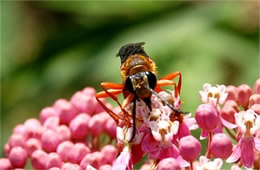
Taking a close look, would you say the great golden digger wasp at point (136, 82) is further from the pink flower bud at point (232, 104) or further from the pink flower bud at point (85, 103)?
the pink flower bud at point (85, 103)

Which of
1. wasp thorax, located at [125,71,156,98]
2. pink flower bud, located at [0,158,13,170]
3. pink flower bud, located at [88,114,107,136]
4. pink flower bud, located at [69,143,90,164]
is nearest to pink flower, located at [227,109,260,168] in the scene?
wasp thorax, located at [125,71,156,98]

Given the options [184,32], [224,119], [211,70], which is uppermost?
[184,32]

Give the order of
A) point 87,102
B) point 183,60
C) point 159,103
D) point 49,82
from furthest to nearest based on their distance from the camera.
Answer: point 49,82
point 183,60
point 87,102
point 159,103

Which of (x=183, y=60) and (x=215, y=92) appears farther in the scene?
(x=183, y=60)

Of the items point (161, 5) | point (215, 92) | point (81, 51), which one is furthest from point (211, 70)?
point (215, 92)

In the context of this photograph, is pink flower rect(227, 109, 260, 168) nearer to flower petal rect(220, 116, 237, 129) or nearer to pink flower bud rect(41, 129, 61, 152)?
flower petal rect(220, 116, 237, 129)

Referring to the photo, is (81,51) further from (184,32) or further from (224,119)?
(224,119)
